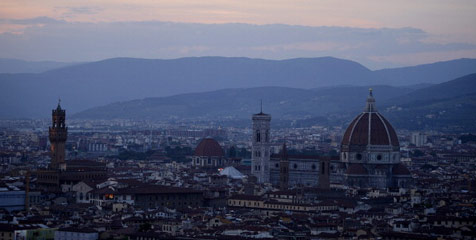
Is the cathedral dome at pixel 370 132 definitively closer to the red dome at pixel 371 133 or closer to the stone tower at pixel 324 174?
the red dome at pixel 371 133

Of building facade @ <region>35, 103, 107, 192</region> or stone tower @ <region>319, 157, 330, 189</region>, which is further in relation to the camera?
stone tower @ <region>319, 157, 330, 189</region>

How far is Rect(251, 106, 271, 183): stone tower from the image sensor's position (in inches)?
4363

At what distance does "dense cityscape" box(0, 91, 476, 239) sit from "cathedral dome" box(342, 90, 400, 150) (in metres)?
0.08

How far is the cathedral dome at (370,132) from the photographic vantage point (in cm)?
10825

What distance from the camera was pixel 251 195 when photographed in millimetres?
83312

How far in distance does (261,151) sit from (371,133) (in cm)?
925

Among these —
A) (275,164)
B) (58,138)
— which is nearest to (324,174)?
(275,164)

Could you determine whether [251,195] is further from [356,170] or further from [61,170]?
[356,170]

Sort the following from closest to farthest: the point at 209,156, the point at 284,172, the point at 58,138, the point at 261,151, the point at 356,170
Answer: the point at 58,138 < the point at 284,172 < the point at 356,170 < the point at 261,151 < the point at 209,156

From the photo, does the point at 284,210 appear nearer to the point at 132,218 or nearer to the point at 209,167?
the point at 132,218

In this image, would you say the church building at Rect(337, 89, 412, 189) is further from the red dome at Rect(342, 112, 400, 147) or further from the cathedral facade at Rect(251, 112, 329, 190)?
the cathedral facade at Rect(251, 112, 329, 190)

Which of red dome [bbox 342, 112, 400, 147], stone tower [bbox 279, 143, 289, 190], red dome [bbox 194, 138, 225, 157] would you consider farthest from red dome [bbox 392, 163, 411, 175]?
red dome [bbox 194, 138, 225, 157]

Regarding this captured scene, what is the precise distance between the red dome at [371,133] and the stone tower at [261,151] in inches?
252

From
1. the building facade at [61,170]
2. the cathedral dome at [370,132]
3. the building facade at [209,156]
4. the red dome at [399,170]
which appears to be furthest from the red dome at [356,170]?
the building facade at [209,156]
